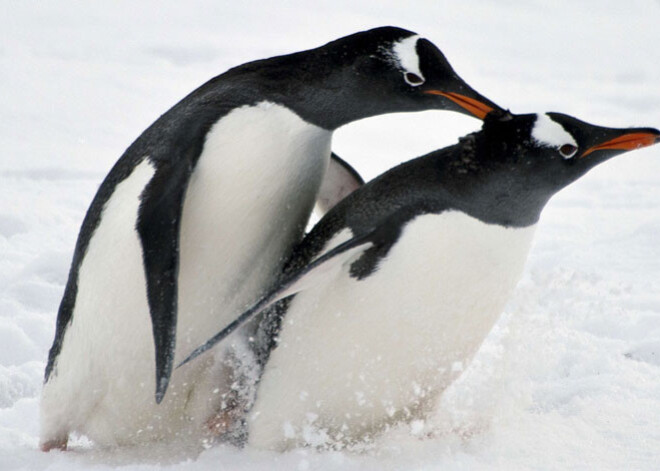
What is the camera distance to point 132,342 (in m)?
1.99

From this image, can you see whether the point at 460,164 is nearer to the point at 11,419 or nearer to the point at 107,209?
the point at 107,209

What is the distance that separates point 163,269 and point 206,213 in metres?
0.18

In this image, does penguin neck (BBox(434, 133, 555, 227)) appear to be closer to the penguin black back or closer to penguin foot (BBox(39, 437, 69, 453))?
the penguin black back

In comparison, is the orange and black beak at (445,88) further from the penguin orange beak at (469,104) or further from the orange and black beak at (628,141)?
the orange and black beak at (628,141)

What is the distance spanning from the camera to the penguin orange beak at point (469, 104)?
77.4 inches

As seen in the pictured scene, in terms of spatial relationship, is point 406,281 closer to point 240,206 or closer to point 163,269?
point 240,206

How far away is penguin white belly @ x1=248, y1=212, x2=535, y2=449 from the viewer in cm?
186

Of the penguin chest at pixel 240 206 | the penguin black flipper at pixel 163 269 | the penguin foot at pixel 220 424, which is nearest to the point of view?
the penguin black flipper at pixel 163 269

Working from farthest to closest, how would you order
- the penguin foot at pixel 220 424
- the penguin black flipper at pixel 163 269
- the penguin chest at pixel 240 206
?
the penguin foot at pixel 220 424 < the penguin chest at pixel 240 206 < the penguin black flipper at pixel 163 269

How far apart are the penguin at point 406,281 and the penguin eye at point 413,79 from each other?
0.53 ft

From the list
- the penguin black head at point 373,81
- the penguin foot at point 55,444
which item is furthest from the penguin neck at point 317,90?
the penguin foot at point 55,444

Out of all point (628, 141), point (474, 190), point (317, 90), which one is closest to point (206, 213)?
point (317, 90)

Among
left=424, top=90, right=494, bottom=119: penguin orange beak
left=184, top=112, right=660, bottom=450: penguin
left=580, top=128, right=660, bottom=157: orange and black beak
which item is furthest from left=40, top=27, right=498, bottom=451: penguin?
left=580, top=128, right=660, bottom=157: orange and black beak

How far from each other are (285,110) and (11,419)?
1174mm
